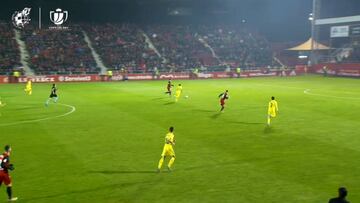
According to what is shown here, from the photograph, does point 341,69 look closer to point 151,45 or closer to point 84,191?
point 151,45

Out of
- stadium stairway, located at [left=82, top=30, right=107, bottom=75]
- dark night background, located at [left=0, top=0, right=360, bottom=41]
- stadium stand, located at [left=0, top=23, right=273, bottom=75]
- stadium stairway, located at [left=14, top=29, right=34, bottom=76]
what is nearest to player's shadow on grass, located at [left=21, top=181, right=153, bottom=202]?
stadium stand, located at [left=0, top=23, right=273, bottom=75]

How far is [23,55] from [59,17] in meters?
11.8

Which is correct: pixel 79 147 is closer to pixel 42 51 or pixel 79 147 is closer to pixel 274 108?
pixel 274 108

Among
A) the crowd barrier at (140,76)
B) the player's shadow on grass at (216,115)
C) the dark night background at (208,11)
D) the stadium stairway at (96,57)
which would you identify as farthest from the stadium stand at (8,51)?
the player's shadow on grass at (216,115)

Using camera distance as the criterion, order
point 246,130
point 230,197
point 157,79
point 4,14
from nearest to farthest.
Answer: point 230,197 < point 246,130 < point 157,79 < point 4,14

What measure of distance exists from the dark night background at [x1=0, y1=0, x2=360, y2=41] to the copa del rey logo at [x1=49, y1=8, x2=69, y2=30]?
2.55ft

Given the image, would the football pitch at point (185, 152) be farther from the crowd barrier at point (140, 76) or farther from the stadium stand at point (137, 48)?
the stadium stand at point (137, 48)

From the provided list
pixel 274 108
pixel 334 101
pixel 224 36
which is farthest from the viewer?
pixel 224 36

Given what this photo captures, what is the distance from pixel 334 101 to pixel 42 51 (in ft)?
164

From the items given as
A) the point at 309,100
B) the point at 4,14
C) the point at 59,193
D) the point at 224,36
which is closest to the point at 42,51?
the point at 4,14

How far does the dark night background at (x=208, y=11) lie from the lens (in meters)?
80.5

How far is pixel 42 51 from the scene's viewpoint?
73188 mm

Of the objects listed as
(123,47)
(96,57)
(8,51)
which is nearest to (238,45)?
(123,47)

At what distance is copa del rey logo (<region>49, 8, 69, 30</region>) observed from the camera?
79056 mm
